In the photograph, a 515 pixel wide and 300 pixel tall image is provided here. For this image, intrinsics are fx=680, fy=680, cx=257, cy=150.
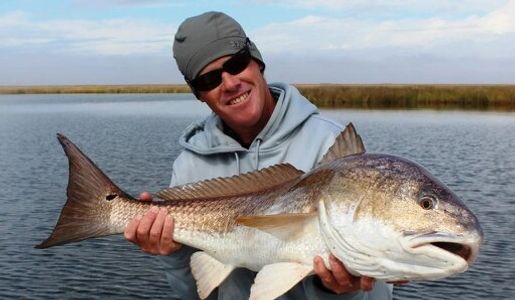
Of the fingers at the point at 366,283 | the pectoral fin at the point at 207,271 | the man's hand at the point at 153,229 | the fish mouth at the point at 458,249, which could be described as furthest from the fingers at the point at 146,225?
the fish mouth at the point at 458,249

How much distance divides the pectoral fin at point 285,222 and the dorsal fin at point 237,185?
1.51 ft

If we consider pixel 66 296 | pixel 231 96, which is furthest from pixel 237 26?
pixel 66 296

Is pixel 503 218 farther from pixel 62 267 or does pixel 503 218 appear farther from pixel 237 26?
pixel 237 26

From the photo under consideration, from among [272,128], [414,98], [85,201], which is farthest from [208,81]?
[414,98]

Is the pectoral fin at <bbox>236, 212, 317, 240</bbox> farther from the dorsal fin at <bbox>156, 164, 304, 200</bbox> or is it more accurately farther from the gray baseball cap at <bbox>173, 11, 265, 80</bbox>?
the gray baseball cap at <bbox>173, 11, 265, 80</bbox>

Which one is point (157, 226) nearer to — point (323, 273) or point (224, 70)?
point (224, 70)

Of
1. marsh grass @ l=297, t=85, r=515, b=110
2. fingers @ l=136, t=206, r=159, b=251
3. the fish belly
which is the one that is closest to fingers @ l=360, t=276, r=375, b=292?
the fish belly

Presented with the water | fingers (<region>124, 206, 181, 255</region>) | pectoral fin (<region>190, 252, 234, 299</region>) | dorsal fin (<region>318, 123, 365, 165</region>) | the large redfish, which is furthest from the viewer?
the water

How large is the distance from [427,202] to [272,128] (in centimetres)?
167

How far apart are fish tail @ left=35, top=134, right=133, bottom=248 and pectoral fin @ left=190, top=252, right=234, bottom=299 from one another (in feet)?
2.02

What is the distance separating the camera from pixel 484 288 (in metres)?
13.6

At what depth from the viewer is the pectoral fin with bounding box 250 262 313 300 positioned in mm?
3738

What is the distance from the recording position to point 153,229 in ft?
14.5

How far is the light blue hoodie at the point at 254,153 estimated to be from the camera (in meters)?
4.65
